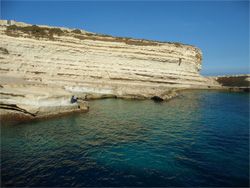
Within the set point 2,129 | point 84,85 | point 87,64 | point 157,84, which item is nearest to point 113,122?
point 2,129

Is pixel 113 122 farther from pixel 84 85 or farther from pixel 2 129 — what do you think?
pixel 84 85

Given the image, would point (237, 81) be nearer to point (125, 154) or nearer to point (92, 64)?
point (92, 64)

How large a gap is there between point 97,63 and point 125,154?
2465 centimetres

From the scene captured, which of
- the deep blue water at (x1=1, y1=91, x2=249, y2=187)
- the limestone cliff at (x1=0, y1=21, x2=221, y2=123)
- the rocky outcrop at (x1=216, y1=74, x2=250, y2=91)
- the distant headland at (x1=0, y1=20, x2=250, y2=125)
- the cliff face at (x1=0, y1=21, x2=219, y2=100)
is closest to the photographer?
the deep blue water at (x1=1, y1=91, x2=249, y2=187)

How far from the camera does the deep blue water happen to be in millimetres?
5766

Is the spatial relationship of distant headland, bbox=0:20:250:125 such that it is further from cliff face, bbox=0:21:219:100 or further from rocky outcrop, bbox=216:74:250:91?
rocky outcrop, bbox=216:74:250:91

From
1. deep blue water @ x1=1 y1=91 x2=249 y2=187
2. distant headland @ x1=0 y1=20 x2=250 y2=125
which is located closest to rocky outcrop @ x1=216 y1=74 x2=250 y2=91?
distant headland @ x1=0 y1=20 x2=250 y2=125

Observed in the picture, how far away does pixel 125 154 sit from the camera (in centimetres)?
755

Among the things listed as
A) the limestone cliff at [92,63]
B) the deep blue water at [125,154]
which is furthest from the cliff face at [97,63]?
the deep blue water at [125,154]

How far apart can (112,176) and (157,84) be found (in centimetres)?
2840

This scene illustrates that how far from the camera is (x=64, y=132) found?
10.2 m

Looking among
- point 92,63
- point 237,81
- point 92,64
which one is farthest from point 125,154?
point 237,81

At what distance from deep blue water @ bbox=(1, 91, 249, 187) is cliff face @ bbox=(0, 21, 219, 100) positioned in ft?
41.9

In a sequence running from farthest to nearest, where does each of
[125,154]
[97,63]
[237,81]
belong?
[237,81] → [97,63] → [125,154]
